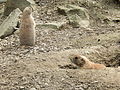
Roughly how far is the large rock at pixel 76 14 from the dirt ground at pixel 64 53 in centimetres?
15

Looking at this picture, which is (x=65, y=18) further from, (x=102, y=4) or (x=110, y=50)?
(x=110, y=50)

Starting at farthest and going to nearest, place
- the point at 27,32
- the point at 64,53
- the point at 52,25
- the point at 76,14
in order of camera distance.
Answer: the point at 76,14 < the point at 52,25 < the point at 27,32 < the point at 64,53

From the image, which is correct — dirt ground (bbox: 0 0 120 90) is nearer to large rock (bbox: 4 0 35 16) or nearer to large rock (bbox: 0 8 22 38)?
large rock (bbox: 0 8 22 38)

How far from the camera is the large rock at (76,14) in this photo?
30.8 ft

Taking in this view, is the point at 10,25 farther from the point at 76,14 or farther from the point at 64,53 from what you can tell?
the point at 64,53

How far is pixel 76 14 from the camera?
971 cm

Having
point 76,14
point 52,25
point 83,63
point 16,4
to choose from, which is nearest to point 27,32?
point 52,25

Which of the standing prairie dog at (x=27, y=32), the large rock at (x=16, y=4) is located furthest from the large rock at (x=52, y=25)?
the standing prairie dog at (x=27, y=32)

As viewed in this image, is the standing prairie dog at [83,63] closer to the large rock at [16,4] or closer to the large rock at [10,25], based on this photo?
the large rock at [10,25]

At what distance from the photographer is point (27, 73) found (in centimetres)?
533

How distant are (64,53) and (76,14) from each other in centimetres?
335

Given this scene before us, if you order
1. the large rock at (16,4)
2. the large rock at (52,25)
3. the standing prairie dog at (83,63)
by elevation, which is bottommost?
the large rock at (52,25)

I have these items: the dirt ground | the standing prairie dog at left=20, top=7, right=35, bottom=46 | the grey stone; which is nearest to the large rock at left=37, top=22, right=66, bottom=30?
the grey stone

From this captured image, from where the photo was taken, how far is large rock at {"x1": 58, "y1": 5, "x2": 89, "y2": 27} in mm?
9377
